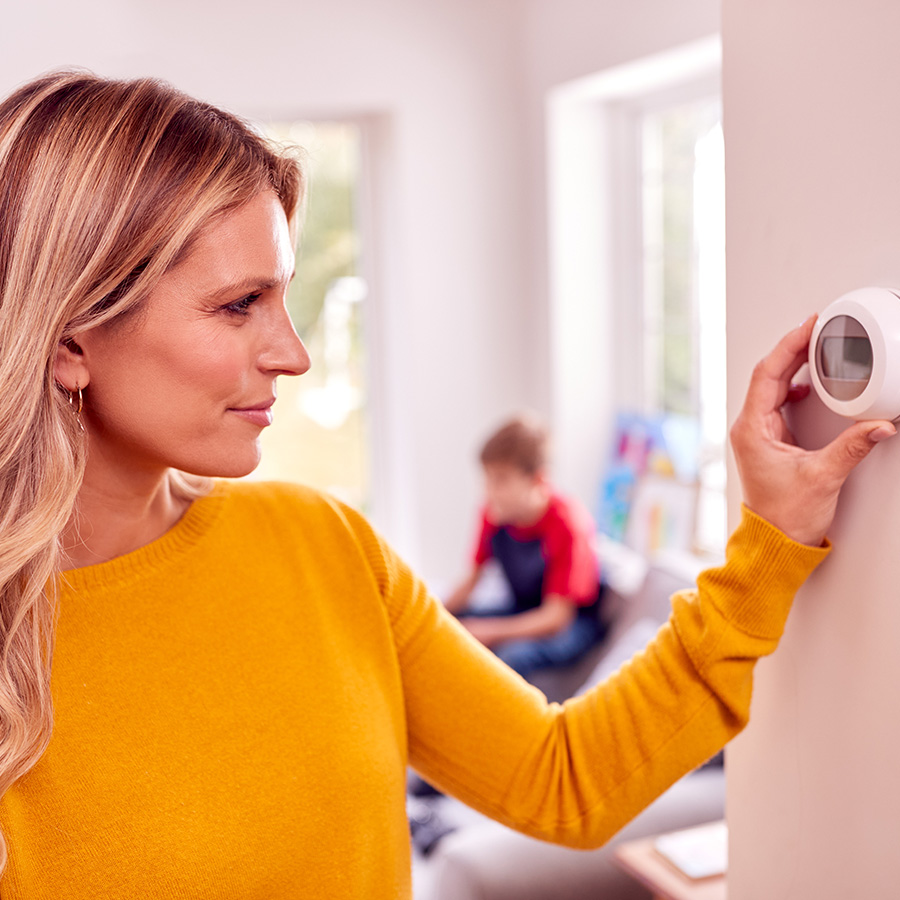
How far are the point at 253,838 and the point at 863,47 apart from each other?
0.82 m

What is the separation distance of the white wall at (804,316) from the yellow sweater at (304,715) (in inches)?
2.1

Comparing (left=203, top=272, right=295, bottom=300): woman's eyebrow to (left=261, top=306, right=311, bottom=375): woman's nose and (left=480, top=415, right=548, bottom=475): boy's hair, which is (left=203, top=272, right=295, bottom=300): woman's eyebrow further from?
(left=480, top=415, right=548, bottom=475): boy's hair

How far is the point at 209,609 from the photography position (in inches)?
38.4

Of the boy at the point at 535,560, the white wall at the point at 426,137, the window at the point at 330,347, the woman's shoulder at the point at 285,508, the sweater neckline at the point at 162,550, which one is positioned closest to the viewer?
the sweater neckline at the point at 162,550

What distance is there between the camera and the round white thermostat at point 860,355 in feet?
2.39

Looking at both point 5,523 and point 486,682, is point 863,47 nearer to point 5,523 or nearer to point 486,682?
point 486,682

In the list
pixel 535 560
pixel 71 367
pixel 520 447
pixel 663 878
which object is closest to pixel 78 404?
pixel 71 367

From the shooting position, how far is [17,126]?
2.75 feet

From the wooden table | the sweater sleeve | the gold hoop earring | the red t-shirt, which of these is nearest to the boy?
the red t-shirt

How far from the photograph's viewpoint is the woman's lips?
89 cm

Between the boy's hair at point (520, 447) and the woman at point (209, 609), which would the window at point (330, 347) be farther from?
the woman at point (209, 609)

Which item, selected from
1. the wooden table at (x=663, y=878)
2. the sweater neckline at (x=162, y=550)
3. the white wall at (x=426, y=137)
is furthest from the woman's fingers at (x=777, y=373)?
the white wall at (x=426, y=137)

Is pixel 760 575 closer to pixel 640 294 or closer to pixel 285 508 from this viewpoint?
pixel 285 508

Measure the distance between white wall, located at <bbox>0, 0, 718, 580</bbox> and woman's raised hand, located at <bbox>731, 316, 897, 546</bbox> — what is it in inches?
99.7
